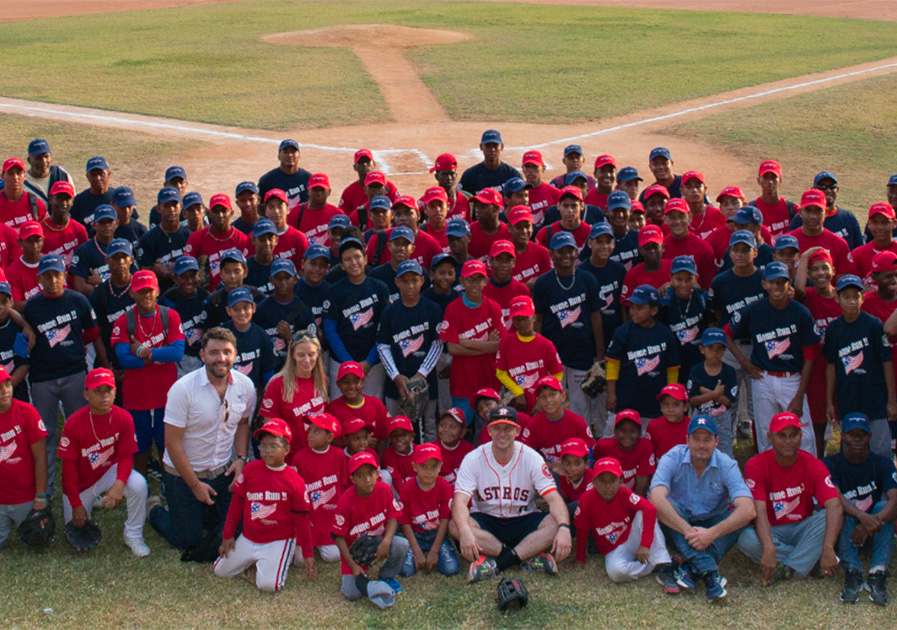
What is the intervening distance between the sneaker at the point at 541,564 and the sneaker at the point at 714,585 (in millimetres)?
975

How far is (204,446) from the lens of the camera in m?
7.27

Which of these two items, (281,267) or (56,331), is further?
(281,267)

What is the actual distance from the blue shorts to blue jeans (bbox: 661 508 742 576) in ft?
2.97

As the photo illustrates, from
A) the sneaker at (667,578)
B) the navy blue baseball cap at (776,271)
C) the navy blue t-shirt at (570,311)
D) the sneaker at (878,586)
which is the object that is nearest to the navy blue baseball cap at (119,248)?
the navy blue t-shirt at (570,311)

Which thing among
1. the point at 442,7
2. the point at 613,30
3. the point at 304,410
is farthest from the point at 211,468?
the point at 442,7

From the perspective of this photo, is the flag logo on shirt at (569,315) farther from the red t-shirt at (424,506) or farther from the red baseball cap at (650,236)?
the red t-shirt at (424,506)

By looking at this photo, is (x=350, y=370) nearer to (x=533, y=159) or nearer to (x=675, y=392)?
(x=675, y=392)

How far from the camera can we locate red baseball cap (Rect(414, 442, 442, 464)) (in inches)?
273

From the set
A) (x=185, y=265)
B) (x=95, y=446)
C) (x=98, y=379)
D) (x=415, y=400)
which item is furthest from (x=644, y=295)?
(x=95, y=446)

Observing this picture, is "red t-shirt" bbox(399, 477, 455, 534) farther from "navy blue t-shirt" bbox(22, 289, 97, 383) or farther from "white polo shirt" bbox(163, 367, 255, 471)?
"navy blue t-shirt" bbox(22, 289, 97, 383)

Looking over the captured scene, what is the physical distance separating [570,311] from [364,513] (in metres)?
2.66

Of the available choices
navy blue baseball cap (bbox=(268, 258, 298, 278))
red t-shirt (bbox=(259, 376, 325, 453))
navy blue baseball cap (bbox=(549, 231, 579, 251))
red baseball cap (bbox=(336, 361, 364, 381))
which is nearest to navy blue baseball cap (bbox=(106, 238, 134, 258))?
navy blue baseball cap (bbox=(268, 258, 298, 278))

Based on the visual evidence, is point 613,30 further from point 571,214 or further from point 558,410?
point 558,410

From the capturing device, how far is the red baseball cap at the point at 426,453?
6938 millimetres
